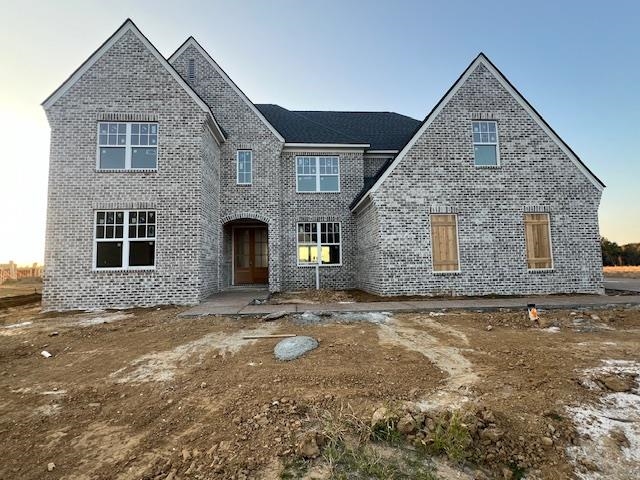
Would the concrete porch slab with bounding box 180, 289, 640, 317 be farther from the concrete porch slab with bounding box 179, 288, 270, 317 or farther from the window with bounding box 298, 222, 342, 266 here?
the window with bounding box 298, 222, 342, 266

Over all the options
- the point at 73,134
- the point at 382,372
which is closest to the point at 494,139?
the point at 382,372

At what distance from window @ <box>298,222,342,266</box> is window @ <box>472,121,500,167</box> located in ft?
20.9

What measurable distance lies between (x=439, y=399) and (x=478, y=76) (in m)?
12.4

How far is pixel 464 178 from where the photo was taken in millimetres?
12156

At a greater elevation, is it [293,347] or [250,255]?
[250,255]

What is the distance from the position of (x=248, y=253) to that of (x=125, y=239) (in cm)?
597

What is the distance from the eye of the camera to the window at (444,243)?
38.9 feet

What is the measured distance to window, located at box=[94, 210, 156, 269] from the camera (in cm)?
1086

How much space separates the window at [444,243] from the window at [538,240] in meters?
2.62

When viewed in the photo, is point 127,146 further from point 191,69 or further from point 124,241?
point 191,69

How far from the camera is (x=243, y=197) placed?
14.5 m

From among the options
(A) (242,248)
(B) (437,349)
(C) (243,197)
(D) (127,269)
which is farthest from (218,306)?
(B) (437,349)

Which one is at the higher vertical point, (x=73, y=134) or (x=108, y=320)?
(x=73, y=134)

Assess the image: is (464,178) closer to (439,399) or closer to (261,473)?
(439,399)
